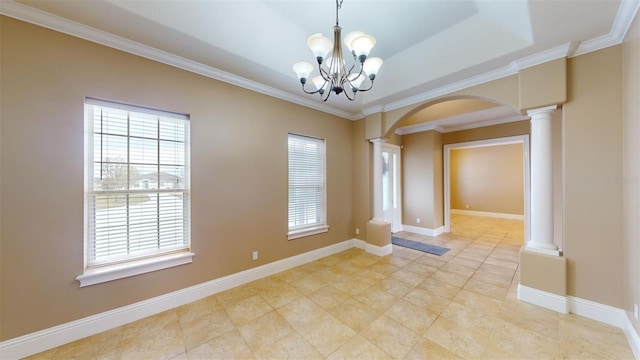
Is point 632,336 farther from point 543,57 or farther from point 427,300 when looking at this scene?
point 543,57

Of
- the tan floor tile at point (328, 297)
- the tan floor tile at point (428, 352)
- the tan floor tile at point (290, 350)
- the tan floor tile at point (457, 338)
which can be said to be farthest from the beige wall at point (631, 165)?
the tan floor tile at point (290, 350)

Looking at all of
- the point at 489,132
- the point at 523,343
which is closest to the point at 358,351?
the point at 523,343

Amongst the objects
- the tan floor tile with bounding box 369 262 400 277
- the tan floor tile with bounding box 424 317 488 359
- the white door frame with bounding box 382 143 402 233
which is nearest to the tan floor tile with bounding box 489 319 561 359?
the tan floor tile with bounding box 424 317 488 359

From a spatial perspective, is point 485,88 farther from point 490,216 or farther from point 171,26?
point 490,216

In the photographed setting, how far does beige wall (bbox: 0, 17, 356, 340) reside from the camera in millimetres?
1790

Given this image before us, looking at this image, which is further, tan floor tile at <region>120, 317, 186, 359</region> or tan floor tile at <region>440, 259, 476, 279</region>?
tan floor tile at <region>440, 259, 476, 279</region>

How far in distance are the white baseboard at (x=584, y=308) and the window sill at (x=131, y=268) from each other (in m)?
3.98

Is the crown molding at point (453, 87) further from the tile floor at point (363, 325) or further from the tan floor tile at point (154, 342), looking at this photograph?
the tan floor tile at point (154, 342)

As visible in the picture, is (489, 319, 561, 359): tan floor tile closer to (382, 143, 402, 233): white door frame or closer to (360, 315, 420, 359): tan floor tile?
(360, 315, 420, 359): tan floor tile

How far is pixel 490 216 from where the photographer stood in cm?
818

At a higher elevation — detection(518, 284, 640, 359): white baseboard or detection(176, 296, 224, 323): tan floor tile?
detection(518, 284, 640, 359): white baseboard

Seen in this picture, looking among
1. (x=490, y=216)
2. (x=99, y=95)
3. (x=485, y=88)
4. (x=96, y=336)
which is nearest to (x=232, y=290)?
(x=96, y=336)

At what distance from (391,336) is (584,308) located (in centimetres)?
209

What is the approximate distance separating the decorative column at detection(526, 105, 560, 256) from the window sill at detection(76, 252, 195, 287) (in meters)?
4.10
